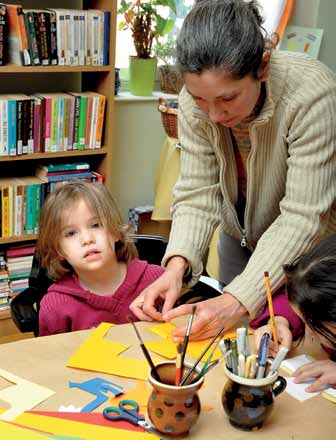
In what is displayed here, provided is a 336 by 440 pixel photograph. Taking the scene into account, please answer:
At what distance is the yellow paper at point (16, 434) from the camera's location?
1023 millimetres

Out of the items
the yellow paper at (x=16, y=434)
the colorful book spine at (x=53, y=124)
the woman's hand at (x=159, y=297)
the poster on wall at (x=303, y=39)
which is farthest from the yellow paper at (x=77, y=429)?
the poster on wall at (x=303, y=39)

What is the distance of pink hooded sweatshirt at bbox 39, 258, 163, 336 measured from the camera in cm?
165

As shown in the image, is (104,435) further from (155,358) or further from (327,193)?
(327,193)

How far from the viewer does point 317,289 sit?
1.14 metres

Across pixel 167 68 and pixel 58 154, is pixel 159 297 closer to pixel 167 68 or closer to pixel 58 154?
pixel 58 154

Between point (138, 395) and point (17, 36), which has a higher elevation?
point (17, 36)

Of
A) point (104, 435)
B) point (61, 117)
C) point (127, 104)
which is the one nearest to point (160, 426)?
point (104, 435)

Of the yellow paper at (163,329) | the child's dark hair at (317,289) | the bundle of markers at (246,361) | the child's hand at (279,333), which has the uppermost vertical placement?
the child's dark hair at (317,289)

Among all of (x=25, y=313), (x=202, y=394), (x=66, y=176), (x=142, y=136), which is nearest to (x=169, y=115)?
(x=142, y=136)

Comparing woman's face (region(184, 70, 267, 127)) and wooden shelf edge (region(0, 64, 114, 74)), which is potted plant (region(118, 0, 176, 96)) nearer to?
wooden shelf edge (region(0, 64, 114, 74))

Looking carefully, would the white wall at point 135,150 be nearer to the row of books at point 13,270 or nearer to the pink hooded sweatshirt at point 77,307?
the row of books at point 13,270

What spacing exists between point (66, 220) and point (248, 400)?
83 centimetres

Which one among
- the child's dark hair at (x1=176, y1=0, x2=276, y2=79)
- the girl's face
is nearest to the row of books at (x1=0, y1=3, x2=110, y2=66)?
the girl's face

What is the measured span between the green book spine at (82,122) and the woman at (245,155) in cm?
135
